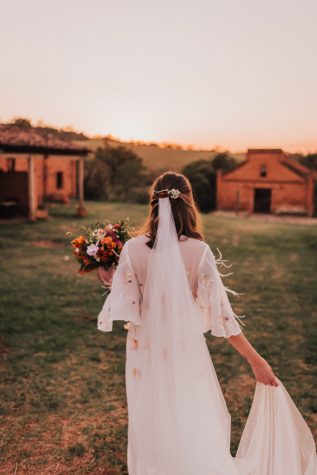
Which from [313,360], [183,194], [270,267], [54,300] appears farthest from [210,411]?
[270,267]

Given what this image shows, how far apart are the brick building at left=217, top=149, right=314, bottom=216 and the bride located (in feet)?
128

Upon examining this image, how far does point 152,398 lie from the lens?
3.19m

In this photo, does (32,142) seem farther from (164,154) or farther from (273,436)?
(164,154)

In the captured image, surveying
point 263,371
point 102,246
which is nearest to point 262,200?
point 102,246

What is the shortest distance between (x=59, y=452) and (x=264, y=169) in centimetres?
4025

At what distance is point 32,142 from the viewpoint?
2222 centimetres

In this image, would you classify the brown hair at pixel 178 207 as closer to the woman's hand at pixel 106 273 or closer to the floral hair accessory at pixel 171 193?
the floral hair accessory at pixel 171 193

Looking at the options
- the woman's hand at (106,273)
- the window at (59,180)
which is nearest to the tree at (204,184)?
the window at (59,180)

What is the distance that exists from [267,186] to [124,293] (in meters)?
40.3

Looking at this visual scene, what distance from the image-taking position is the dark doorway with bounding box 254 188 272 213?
42.7 meters

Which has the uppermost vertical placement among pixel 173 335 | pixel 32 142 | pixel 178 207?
pixel 32 142

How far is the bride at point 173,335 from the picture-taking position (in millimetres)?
3021

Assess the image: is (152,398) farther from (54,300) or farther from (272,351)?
(54,300)

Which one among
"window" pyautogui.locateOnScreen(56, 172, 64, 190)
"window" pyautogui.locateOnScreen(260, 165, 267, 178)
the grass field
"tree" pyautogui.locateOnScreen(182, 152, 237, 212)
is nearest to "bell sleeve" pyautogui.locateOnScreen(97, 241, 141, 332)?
the grass field
